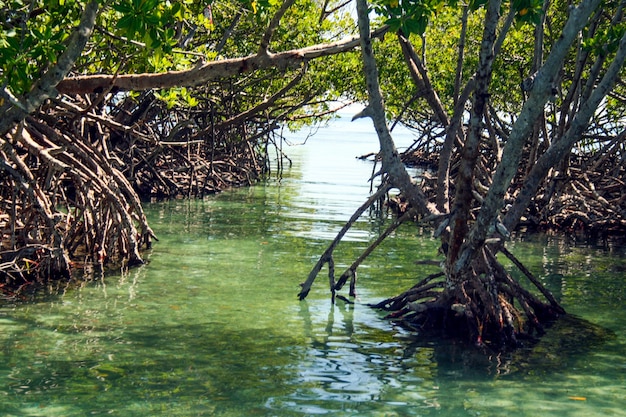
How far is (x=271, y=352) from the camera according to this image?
5359 millimetres

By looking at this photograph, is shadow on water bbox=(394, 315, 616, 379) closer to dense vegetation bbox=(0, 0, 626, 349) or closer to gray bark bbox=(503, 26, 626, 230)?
dense vegetation bbox=(0, 0, 626, 349)

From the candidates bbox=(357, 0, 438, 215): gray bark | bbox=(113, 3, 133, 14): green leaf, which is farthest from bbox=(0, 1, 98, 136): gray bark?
bbox=(357, 0, 438, 215): gray bark

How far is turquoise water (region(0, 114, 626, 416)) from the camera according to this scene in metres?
4.44

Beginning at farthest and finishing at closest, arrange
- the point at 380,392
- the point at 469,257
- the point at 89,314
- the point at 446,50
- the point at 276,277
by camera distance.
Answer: the point at 446,50 < the point at 276,277 < the point at 89,314 < the point at 469,257 < the point at 380,392

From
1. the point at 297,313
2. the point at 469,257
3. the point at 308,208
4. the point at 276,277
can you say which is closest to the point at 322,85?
the point at 308,208

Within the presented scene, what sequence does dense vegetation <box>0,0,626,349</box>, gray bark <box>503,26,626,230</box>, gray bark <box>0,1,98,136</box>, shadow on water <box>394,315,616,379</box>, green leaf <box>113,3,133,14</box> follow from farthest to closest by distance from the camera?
gray bark <box>503,26,626,230</box> < shadow on water <box>394,315,616,379</box> < dense vegetation <box>0,0,626,349</box> < gray bark <box>0,1,98,136</box> < green leaf <box>113,3,133,14</box>

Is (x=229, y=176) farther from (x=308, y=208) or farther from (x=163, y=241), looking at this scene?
(x=163, y=241)

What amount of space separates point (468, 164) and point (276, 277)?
9.32 feet

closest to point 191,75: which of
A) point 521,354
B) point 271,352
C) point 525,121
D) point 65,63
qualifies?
point 65,63

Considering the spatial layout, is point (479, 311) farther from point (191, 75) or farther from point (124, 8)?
point (124, 8)

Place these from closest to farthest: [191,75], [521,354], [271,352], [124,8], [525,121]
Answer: [124,8]
[525,121]
[271,352]
[521,354]
[191,75]

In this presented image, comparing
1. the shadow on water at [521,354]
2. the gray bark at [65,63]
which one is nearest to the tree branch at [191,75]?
the gray bark at [65,63]

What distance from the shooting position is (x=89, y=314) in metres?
6.21

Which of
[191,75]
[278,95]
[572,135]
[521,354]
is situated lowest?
[521,354]
